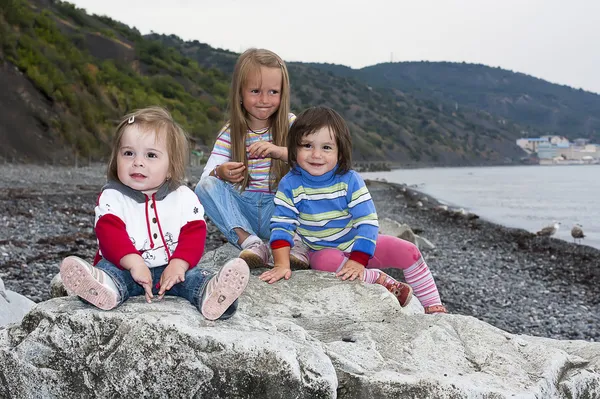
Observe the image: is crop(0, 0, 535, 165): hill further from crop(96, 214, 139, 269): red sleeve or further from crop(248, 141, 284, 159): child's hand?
crop(96, 214, 139, 269): red sleeve

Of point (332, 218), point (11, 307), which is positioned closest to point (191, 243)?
point (332, 218)

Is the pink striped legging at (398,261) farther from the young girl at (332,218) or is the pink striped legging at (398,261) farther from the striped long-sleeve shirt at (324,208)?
the striped long-sleeve shirt at (324,208)

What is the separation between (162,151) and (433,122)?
118917mm

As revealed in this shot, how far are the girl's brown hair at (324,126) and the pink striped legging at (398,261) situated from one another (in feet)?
1.94

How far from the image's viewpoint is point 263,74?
14.8 ft

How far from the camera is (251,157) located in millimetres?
4703

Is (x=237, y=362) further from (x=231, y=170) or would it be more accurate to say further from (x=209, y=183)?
(x=209, y=183)

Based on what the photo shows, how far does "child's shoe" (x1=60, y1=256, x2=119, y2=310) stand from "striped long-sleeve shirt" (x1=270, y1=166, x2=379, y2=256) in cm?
146

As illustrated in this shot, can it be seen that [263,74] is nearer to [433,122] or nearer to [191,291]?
[191,291]

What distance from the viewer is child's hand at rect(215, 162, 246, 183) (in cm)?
452

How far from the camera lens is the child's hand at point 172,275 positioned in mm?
3103

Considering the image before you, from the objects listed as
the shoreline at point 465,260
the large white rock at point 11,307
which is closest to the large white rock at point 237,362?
the large white rock at point 11,307

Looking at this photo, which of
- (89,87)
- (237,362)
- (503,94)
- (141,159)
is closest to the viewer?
(237,362)

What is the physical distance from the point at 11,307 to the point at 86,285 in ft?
5.76
